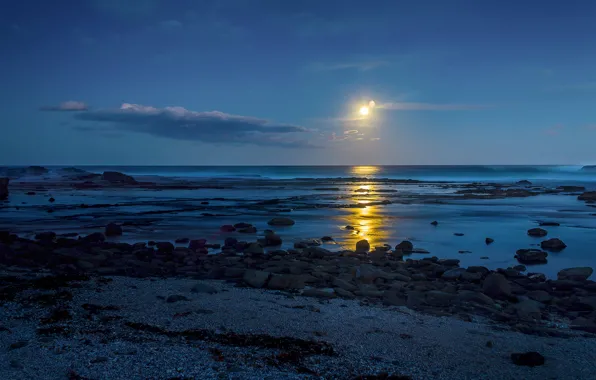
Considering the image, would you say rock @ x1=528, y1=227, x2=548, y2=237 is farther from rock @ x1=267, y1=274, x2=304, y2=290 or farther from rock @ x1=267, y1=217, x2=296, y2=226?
rock @ x1=267, y1=274, x2=304, y2=290

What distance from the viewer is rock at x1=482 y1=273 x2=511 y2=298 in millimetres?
10812

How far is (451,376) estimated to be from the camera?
6.43m

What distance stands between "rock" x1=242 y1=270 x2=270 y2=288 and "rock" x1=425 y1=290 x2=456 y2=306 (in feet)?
12.5

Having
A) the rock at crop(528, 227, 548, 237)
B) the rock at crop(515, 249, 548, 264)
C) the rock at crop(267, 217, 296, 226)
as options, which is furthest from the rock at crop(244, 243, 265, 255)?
the rock at crop(528, 227, 548, 237)

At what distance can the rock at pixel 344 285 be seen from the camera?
11211mm

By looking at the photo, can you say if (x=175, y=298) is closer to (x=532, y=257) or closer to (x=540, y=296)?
(x=540, y=296)

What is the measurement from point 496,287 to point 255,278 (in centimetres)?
561

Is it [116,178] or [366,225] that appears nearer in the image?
[366,225]

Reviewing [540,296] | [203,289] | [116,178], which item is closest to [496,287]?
[540,296]

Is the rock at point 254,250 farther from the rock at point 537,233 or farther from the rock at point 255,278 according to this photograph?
the rock at point 537,233

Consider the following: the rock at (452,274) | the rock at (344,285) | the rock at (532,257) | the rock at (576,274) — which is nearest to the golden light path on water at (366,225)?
the rock at (532,257)

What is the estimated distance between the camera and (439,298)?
10305 mm

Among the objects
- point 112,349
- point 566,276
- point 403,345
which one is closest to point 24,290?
point 112,349

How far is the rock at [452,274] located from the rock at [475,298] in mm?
1904
